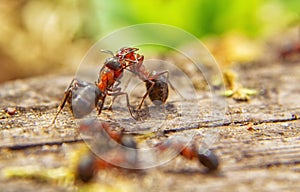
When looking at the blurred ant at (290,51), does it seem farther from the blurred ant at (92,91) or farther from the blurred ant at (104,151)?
the blurred ant at (104,151)

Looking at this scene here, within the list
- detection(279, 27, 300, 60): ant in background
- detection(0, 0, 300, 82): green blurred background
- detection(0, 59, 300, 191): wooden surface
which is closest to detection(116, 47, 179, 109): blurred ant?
detection(0, 59, 300, 191): wooden surface

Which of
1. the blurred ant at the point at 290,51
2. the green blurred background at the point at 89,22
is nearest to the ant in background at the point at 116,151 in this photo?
the blurred ant at the point at 290,51

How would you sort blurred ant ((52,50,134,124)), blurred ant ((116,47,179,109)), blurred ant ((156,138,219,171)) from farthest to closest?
blurred ant ((116,47,179,109)) < blurred ant ((52,50,134,124)) < blurred ant ((156,138,219,171))

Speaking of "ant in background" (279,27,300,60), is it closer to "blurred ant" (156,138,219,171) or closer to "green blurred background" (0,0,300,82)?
"green blurred background" (0,0,300,82)

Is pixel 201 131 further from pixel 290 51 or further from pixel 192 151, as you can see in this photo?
pixel 290 51

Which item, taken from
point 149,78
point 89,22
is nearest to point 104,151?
point 149,78

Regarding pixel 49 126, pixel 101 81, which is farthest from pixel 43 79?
pixel 49 126
